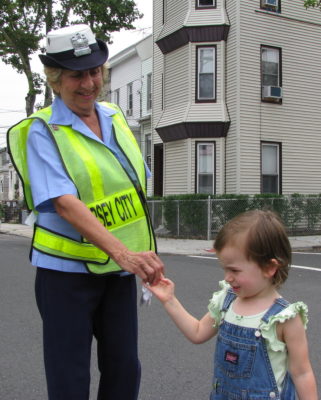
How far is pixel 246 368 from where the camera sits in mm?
2021

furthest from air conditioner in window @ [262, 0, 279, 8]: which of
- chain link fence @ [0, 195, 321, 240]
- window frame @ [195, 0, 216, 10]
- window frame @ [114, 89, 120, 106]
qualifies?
window frame @ [114, 89, 120, 106]

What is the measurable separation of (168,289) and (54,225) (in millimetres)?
573

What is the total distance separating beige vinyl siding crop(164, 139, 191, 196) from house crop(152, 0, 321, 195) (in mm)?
37

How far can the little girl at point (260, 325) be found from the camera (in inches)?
78.4

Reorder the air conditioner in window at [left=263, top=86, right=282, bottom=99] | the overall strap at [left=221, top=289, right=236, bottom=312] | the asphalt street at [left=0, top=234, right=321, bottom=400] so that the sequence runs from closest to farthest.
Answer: the overall strap at [left=221, top=289, right=236, bottom=312] < the asphalt street at [left=0, top=234, right=321, bottom=400] < the air conditioner in window at [left=263, top=86, right=282, bottom=99]

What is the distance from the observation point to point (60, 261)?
7.57ft

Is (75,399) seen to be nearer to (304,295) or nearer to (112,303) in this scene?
(112,303)

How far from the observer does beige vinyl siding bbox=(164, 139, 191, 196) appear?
19.1 metres

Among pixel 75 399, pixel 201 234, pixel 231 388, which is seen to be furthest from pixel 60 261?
pixel 201 234

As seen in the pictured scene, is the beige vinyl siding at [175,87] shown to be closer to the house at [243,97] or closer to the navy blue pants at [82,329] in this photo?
the house at [243,97]

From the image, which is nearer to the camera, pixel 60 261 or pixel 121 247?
pixel 121 247

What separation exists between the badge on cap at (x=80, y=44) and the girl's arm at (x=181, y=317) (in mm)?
1057

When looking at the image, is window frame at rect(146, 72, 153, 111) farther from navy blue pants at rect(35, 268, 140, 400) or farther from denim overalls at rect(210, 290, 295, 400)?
denim overalls at rect(210, 290, 295, 400)

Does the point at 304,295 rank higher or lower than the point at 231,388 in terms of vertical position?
lower
